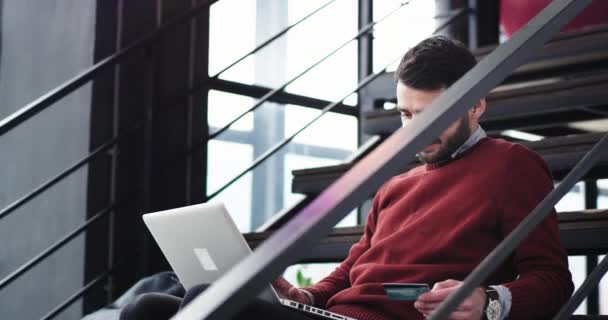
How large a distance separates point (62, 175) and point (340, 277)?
0.83 meters

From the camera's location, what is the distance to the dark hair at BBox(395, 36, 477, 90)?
1606 millimetres

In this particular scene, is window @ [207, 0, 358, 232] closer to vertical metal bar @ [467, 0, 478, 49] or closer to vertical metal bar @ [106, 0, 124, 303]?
vertical metal bar @ [106, 0, 124, 303]

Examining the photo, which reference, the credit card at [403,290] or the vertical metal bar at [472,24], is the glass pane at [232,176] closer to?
the vertical metal bar at [472,24]

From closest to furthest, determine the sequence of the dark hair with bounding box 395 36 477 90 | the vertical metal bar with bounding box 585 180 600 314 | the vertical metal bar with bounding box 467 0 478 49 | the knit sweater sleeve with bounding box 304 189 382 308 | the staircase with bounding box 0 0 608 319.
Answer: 1. the staircase with bounding box 0 0 608 319
2. the dark hair with bounding box 395 36 477 90
3. the knit sweater sleeve with bounding box 304 189 382 308
4. the vertical metal bar with bounding box 585 180 600 314
5. the vertical metal bar with bounding box 467 0 478 49

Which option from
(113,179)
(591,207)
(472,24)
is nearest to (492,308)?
(113,179)

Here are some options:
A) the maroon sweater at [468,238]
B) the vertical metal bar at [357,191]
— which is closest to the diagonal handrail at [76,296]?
the maroon sweater at [468,238]

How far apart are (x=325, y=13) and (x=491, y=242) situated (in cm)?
209

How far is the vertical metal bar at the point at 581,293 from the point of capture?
1.21 meters

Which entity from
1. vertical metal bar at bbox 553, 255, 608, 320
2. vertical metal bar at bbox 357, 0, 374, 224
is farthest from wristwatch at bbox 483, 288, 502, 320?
vertical metal bar at bbox 357, 0, 374, 224

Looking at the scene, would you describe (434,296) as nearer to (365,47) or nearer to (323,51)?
(323,51)

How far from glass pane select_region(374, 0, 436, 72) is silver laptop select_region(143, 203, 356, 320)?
2.14m

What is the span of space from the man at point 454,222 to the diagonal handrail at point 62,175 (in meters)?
0.80

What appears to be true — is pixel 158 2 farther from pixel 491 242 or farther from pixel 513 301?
pixel 513 301

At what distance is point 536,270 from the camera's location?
139 centimetres
